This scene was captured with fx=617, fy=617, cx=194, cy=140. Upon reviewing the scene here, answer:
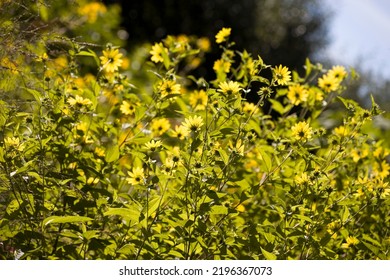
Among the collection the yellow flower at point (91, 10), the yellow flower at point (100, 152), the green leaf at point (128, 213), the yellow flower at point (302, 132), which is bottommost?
the green leaf at point (128, 213)

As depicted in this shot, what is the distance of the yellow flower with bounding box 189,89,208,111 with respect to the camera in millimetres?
2492

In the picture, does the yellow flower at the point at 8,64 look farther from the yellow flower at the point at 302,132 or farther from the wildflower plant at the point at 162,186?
the yellow flower at the point at 302,132

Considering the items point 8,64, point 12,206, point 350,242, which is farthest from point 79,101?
point 350,242

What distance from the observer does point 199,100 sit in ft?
8.31

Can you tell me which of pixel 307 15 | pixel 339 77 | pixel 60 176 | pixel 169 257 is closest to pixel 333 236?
pixel 169 257

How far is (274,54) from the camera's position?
14.5 metres

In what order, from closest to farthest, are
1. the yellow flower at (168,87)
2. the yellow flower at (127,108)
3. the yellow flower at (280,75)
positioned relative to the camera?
the yellow flower at (280,75) → the yellow flower at (168,87) → the yellow flower at (127,108)

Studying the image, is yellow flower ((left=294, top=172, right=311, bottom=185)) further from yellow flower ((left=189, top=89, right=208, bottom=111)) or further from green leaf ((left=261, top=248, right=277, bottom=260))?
yellow flower ((left=189, top=89, right=208, bottom=111))

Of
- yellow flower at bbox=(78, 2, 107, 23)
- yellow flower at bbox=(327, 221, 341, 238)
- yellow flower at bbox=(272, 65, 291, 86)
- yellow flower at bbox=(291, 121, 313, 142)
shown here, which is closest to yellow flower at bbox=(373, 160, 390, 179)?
yellow flower at bbox=(327, 221, 341, 238)

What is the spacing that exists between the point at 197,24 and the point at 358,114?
1066 centimetres

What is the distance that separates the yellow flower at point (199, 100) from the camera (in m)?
2.49

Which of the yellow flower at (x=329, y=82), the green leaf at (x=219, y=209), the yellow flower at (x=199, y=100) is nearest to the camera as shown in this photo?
the green leaf at (x=219, y=209)

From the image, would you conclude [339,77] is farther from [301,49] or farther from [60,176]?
[301,49]

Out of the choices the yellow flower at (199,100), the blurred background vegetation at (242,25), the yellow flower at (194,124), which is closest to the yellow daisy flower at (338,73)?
the yellow flower at (199,100)
